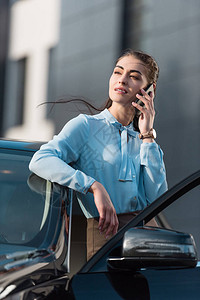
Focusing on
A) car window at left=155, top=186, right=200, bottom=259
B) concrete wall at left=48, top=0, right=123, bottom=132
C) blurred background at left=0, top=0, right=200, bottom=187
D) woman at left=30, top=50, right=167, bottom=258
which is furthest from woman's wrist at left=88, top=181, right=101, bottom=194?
concrete wall at left=48, top=0, right=123, bottom=132

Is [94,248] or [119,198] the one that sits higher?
[119,198]

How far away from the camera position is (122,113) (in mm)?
2648

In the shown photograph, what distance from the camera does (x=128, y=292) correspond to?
74.2 inches

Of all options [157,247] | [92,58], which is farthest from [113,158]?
[92,58]

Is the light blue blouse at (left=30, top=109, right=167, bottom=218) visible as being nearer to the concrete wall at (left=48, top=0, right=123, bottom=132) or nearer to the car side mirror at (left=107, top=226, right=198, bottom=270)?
the car side mirror at (left=107, top=226, right=198, bottom=270)

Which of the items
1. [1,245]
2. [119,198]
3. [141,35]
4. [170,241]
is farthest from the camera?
[141,35]

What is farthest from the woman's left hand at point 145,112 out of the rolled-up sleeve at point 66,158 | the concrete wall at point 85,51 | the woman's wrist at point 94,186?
the concrete wall at point 85,51

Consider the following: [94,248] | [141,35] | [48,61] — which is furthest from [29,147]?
[48,61]

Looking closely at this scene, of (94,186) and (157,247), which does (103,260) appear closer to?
(157,247)

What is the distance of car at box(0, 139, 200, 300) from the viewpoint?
1.87 metres

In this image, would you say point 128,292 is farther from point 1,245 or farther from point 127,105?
point 127,105

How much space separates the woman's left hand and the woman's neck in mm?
51

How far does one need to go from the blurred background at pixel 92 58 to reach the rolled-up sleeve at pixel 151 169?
6583mm

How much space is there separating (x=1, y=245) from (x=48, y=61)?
1065cm
